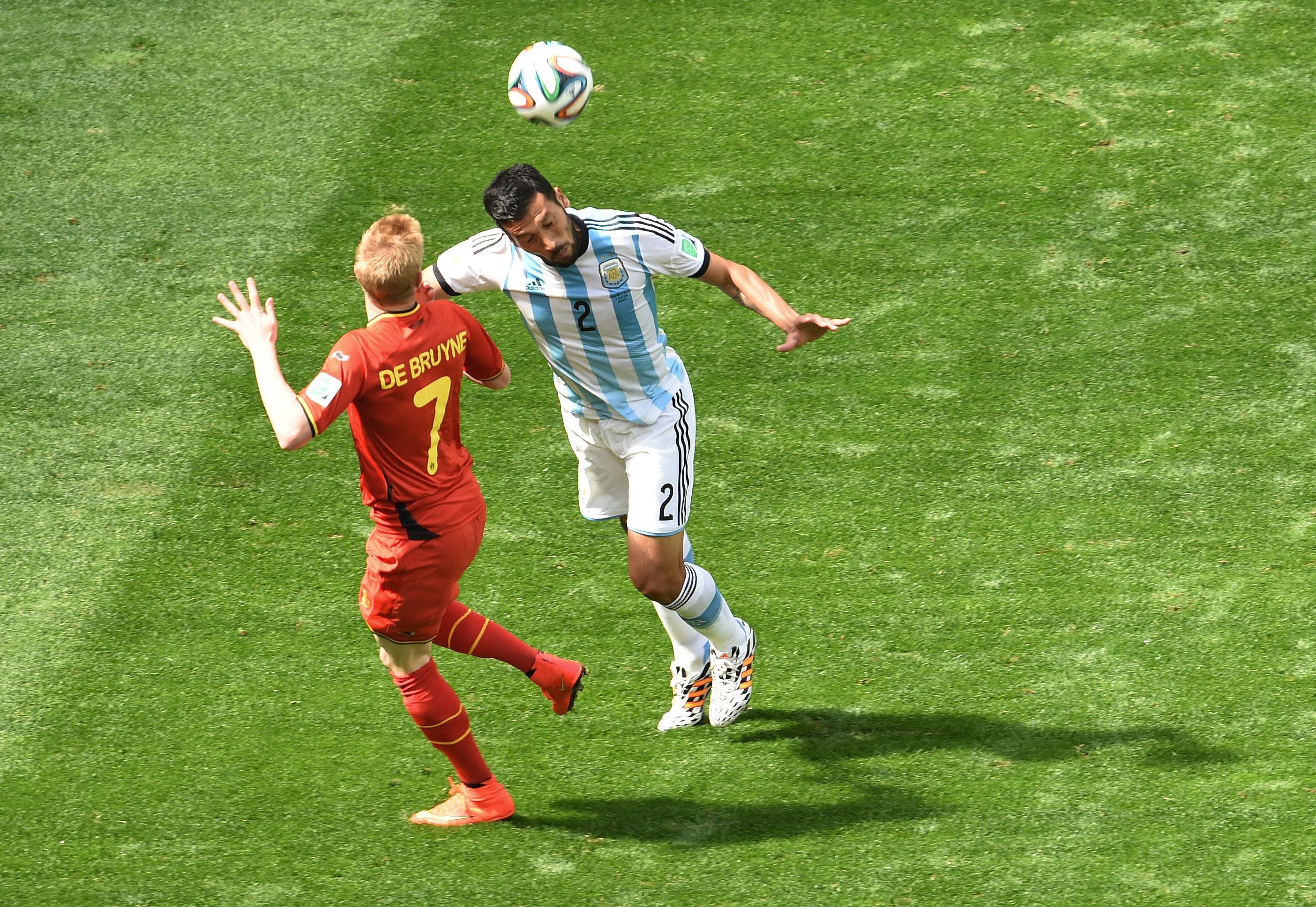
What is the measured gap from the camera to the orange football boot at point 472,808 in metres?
5.45

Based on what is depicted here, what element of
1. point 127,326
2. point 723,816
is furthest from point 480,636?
point 127,326

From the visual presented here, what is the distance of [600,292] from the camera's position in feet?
17.4

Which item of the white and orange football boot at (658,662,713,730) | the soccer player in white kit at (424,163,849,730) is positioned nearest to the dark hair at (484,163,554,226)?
the soccer player in white kit at (424,163,849,730)

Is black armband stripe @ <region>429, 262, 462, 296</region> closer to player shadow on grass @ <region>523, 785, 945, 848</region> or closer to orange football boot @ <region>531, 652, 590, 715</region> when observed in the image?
orange football boot @ <region>531, 652, 590, 715</region>

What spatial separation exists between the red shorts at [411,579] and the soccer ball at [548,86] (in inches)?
62.1

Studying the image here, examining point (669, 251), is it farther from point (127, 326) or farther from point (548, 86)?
point (127, 326)

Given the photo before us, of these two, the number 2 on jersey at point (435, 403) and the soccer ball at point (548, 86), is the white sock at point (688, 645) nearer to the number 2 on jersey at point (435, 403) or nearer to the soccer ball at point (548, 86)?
the number 2 on jersey at point (435, 403)

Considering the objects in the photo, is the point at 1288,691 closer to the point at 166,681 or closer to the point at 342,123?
the point at 166,681

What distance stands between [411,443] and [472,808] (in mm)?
1437

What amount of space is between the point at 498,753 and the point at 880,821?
4.93 feet

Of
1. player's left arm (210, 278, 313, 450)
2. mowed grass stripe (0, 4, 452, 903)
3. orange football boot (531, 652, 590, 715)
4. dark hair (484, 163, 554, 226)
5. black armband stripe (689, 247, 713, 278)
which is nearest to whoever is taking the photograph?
player's left arm (210, 278, 313, 450)

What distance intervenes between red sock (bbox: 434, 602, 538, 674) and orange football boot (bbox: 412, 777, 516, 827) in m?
0.46

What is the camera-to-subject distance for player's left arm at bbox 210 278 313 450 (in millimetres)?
4414


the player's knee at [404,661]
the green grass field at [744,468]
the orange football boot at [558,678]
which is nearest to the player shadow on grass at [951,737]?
the green grass field at [744,468]
